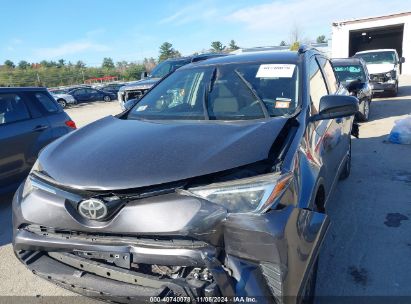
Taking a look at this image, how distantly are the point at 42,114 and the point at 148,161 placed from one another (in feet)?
12.6

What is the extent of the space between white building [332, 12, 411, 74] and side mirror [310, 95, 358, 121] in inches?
1131

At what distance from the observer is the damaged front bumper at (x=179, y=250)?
1.83 m

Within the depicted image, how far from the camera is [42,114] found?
17.7 ft

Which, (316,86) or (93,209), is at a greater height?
(316,86)

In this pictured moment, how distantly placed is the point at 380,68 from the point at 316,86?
39.3 feet

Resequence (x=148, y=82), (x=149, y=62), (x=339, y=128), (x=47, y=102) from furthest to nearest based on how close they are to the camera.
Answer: (x=149, y=62) → (x=148, y=82) → (x=47, y=102) → (x=339, y=128)

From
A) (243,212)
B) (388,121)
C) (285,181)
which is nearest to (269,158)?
(285,181)

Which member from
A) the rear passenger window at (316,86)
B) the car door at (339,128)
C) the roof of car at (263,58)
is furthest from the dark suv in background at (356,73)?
the roof of car at (263,58)

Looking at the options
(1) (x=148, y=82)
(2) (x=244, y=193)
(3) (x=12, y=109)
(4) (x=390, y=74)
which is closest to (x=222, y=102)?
(2) (x=244, y=193)

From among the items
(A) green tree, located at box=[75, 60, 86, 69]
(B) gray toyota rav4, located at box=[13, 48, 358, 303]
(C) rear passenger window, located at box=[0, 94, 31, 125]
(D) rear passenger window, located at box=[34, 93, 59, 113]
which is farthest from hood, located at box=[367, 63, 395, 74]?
(A) green tree, located at box=[75, 60, 86, 69]

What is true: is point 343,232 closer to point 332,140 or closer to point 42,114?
point 332,140

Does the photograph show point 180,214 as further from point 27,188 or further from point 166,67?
point 166,67

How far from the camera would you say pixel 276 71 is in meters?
3.27

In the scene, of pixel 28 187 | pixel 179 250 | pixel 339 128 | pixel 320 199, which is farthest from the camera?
pixel 339 128
